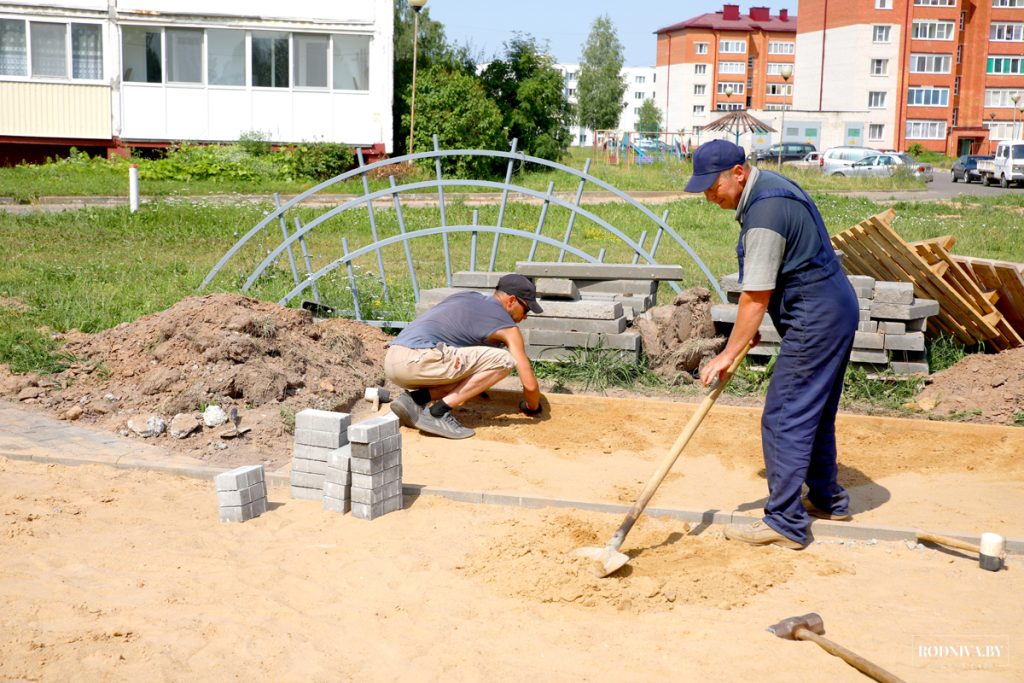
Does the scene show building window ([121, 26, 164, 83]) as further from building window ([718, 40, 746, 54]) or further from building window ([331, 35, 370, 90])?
building window ([718, 40, 746, 54])

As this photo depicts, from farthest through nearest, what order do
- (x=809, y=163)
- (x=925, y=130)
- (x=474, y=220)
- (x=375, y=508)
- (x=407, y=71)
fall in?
(x=925, y=130) < (x=809, y=163) < (x=407, y=71) < (x=474, y=220) < (x=375, y=508)

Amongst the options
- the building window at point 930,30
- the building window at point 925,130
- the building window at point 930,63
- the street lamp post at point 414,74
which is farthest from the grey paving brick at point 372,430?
the building window at point 930,30

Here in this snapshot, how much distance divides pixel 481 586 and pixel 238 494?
56.7 inches

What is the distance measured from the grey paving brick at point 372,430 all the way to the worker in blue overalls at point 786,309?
1618 millimetres

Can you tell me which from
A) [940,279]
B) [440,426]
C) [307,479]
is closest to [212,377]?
[440,426]

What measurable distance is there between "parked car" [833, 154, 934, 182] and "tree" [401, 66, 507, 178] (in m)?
15.8

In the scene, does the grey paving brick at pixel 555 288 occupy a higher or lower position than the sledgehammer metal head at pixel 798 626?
higher

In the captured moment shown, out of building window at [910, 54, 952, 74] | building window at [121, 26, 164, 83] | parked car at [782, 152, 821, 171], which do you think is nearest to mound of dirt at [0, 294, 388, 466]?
building window at [121, 26, 164, 83]

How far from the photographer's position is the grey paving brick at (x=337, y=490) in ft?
17.1

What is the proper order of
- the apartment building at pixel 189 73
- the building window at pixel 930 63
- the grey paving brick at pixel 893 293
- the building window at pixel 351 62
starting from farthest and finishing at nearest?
the building window at pixel 930 63 → the building window at pixel 351 62 → the apartment building at pixel 189 73 → the grey paving brick at pixel 893 293

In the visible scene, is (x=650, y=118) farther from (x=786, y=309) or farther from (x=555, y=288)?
(x=786, y=309)

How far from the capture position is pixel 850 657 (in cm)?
370

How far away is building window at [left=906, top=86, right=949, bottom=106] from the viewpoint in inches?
2461

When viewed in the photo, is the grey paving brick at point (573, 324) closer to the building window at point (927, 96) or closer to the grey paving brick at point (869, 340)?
the grey paving brick at point (869, 340)
